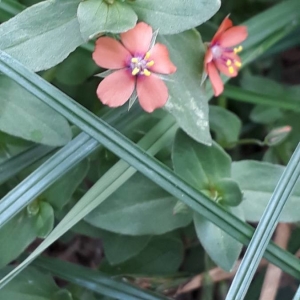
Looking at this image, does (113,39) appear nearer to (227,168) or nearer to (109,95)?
(109,95)

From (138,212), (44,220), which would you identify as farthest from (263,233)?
(44,220)

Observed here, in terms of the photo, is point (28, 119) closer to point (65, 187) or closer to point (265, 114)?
point (65, 187)

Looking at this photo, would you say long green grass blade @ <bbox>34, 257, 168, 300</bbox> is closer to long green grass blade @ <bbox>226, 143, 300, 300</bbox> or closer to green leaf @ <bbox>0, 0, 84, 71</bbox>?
long green grass blade @ <bbox>226, 143, 300, 300</bbox>

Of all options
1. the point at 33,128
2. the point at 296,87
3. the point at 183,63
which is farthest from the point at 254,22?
the point at 33,128

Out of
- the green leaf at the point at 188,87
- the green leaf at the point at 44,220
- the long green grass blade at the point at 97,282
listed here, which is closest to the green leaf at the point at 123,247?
the long green grass blade at the point at 97,282

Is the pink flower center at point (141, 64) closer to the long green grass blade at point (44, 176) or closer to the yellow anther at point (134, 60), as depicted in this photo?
the yellow anther at point (134, 60)
